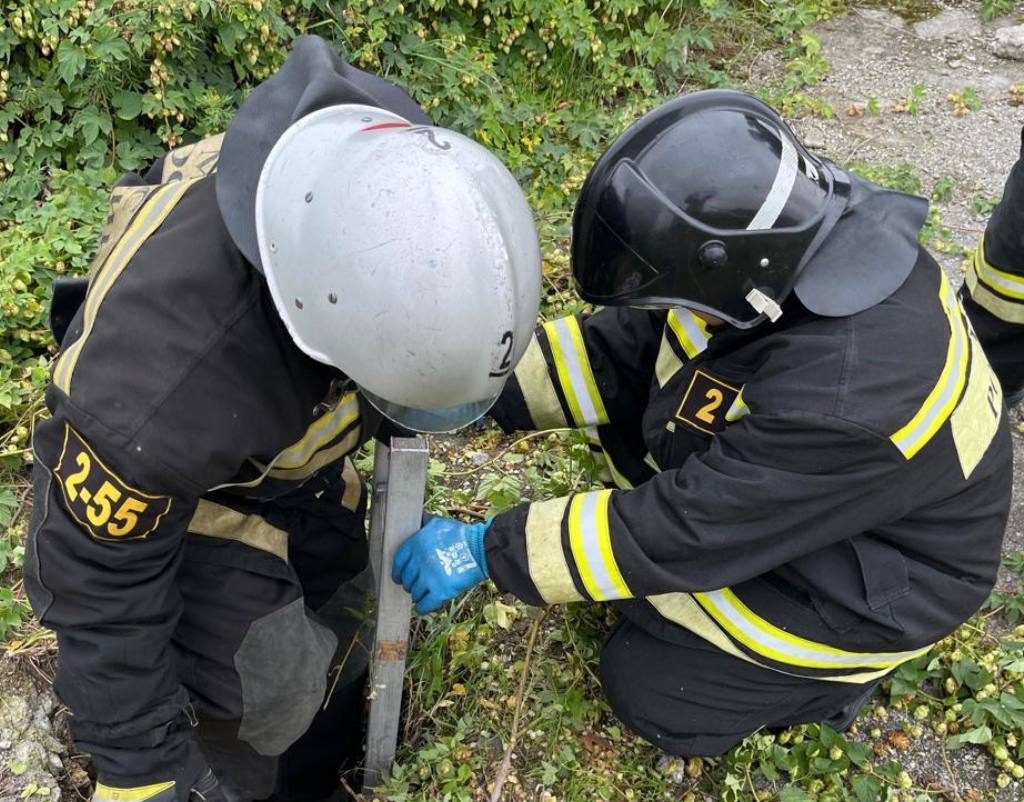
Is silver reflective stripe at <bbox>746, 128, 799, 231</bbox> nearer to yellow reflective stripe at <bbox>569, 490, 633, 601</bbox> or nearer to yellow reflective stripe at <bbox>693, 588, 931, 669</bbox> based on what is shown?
yellow reflective stripe at <bbox>569, 490, 633, 601</bbox>

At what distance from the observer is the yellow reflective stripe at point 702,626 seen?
2.52 m

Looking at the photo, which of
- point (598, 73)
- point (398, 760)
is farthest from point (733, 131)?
point (598, 73)

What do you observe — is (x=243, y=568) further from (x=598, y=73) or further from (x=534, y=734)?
(x=598, y=73)

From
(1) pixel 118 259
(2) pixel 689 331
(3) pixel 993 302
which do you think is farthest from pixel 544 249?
(1) pixel 118 259

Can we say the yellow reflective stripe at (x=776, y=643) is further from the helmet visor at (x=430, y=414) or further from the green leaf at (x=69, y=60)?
the green leaf at (x=69, y=60)

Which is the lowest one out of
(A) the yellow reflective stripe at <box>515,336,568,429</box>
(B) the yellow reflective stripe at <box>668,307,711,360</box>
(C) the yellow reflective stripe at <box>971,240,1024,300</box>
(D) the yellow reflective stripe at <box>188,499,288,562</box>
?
(C) the yellow reflective stripe at <box>971,240,1024,300</box>

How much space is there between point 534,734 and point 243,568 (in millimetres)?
1094

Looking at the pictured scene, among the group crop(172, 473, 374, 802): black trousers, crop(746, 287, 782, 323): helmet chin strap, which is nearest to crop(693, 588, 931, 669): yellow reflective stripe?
crop(746, 287, 782, 323): helmet chin strap

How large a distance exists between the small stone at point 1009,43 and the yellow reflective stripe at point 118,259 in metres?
6.37

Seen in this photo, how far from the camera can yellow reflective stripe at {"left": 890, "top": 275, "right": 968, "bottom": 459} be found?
6.44 ft

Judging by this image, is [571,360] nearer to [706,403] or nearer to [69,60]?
[706,403]

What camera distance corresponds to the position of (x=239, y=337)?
165 cm

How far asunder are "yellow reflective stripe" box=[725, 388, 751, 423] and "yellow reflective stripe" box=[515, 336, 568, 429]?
65 centimetres

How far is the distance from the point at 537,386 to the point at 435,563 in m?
0.76
